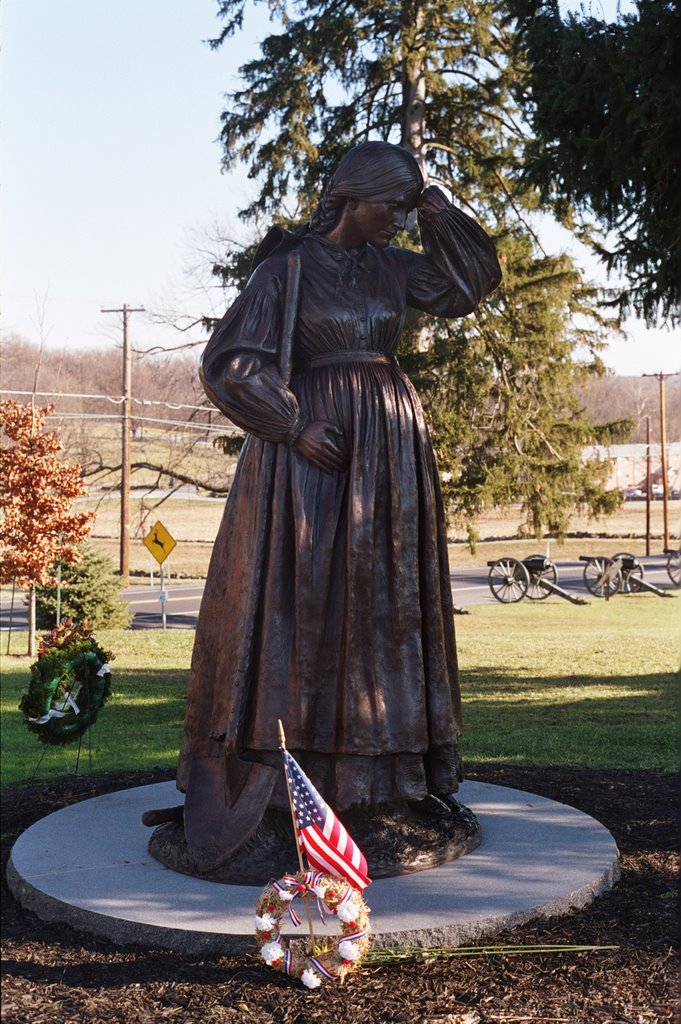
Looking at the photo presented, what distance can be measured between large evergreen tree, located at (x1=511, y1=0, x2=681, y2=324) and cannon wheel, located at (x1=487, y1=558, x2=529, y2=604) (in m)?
19.0

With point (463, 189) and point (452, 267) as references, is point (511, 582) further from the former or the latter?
point (452, 267)

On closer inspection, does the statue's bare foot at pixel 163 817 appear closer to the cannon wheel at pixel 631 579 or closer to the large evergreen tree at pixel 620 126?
the large evergreen tree at pixel 620 126

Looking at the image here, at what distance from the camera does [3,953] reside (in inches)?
167

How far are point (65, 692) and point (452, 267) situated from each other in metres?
3.63

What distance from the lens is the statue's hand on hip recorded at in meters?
4.62

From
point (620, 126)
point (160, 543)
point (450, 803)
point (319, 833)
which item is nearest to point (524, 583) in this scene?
point (160, 543)

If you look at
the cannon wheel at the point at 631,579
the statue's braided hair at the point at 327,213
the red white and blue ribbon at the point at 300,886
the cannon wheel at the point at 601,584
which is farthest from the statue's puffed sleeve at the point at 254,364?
the cannon wheel at the point at 631,579

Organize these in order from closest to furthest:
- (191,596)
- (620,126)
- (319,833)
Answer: (319,833) → (620,126) → (191,596)

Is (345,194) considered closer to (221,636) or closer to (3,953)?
(221,636)

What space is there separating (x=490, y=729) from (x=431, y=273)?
6363mm

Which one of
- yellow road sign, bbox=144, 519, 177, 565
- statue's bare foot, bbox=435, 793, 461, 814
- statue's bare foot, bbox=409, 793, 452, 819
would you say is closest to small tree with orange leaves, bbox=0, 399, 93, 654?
yellow road sign, bbox=144, 519, 177, 565

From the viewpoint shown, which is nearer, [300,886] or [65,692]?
[300,886]

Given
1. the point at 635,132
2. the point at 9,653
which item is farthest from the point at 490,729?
the point at 9,653

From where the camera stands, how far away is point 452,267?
5.09 metres
